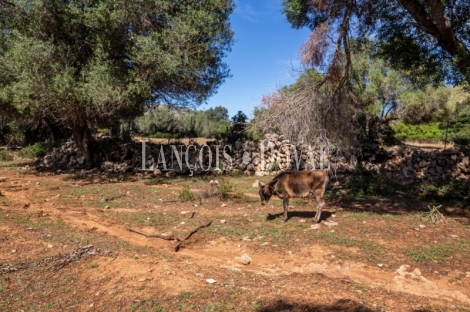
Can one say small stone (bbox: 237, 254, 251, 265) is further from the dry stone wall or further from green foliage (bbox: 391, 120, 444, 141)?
green foliage (bbox: 391, 120, 444, 141)

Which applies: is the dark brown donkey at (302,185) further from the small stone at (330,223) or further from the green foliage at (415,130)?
the green foliage at (415,130)

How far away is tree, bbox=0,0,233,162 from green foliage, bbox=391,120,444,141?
23.8 m

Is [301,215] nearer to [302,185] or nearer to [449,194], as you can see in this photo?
[302,185]

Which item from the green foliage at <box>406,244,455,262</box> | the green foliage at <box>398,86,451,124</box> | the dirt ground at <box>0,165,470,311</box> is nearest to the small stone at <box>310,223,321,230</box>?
the dirt ground at <box>0,165,470,311</box>

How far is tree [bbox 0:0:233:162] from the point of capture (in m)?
11.6

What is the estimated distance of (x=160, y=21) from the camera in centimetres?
1310

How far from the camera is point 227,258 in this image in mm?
5625

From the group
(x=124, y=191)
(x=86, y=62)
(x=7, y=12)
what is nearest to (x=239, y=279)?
(x=124, y=191)

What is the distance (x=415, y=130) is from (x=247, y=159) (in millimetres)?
23248

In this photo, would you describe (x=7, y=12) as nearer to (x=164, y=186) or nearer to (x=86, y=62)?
(x=86, y=62)

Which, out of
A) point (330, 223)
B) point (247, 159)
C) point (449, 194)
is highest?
point (247, 159)

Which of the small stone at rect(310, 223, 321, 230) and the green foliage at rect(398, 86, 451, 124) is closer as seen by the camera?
the small stone at rect(310, 223, 321, 230)

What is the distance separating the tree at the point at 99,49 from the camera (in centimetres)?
1159

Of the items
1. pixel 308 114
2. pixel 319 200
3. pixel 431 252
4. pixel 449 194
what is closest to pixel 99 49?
pixel 308 114
